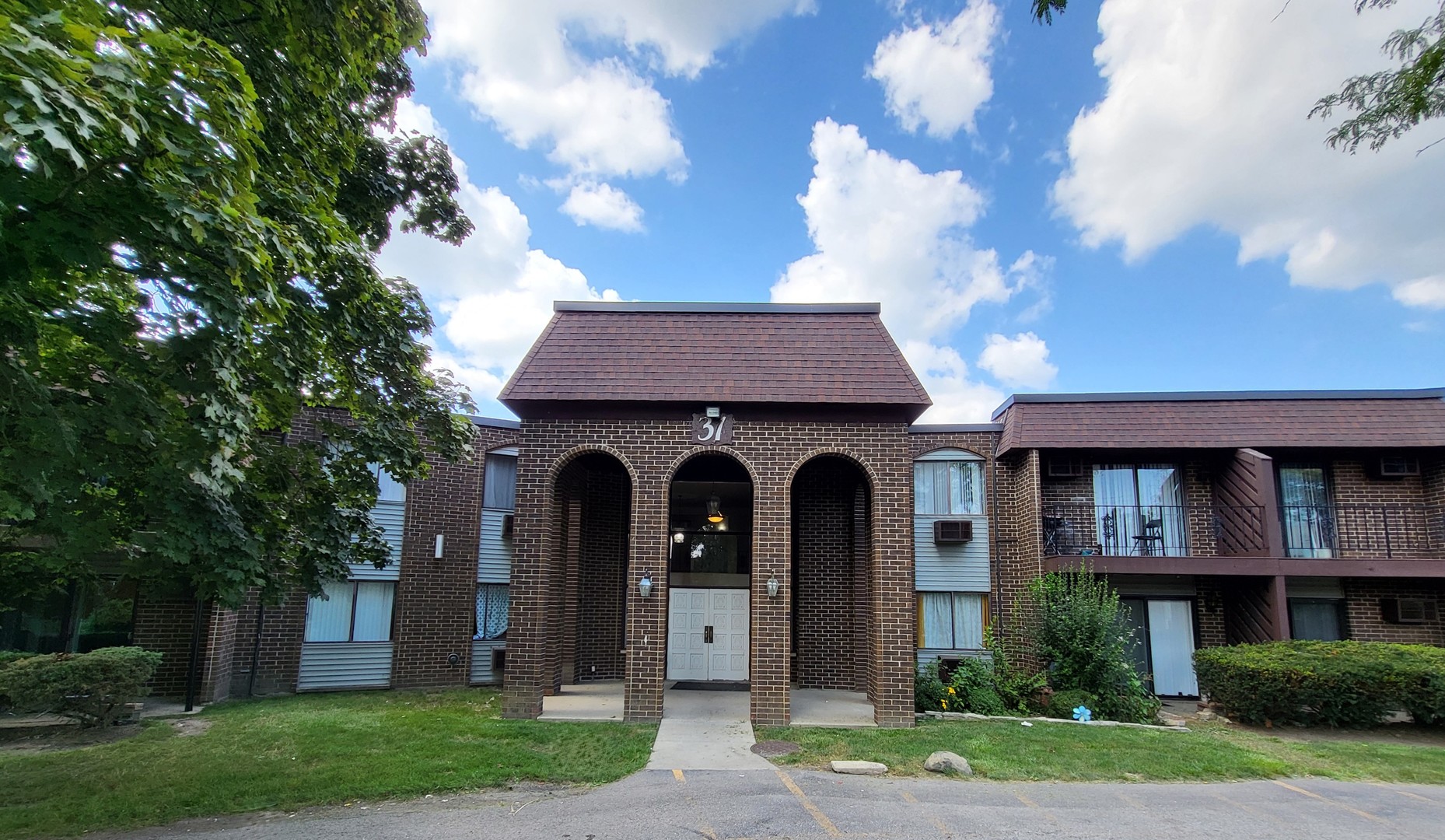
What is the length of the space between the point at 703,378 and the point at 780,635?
417 cm

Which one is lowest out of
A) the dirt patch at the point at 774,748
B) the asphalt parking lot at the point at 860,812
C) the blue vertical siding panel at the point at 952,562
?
the dirt patch at the point at 774,748

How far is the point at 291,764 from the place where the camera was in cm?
802

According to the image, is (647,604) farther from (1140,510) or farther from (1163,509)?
(1163,509)

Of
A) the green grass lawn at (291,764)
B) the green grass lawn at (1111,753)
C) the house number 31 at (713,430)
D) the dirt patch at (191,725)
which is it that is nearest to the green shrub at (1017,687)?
the green grass lawn at (1111,753)

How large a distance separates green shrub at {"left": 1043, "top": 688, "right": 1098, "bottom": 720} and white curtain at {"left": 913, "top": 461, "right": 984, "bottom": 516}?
4.38 meters

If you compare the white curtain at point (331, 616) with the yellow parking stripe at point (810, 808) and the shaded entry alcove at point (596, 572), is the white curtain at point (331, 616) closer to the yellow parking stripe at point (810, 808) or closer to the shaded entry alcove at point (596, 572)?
the shaded entry alcove at point (596, 572)

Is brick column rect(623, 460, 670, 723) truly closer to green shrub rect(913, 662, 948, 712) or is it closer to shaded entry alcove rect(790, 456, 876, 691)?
shaded entry alcove rect(790, 456, 876, 691)

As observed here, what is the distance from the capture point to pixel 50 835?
599cm

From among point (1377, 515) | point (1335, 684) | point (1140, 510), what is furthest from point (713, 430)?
point (1377, 515)

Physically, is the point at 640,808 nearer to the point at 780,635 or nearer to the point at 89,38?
the point at 780,635

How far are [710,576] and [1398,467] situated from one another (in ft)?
46.1

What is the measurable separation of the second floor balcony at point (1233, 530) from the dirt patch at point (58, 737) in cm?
1551

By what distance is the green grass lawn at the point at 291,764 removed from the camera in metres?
6.68

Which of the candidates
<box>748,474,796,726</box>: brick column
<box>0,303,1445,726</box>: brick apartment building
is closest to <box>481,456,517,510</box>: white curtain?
<box>0,303,1445,726</box>: brick apartment building
